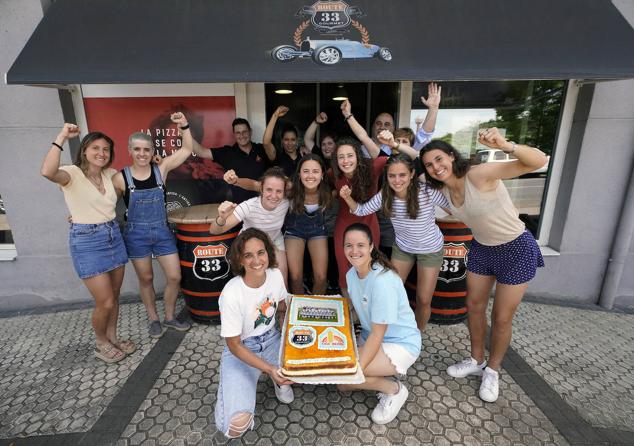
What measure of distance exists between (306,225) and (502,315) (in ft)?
5.50

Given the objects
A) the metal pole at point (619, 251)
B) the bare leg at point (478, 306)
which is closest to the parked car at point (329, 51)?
the bare leg at point (478, 306)

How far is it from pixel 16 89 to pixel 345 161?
356 centimetres

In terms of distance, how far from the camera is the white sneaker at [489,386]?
2.46 meters

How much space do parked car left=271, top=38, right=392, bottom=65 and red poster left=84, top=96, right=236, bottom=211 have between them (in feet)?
4.72

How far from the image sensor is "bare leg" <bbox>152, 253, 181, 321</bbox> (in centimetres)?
316

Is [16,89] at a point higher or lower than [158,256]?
higher

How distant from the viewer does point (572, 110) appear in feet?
12.7

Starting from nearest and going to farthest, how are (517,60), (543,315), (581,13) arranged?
(517,60) < (581,13) < (543,315)

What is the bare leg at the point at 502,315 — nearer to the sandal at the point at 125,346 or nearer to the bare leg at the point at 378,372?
the bare leg at the point at 378,372

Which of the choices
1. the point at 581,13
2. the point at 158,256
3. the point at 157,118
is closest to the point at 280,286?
the point at 158,256

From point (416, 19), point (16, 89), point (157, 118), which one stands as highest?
point (416, 19)

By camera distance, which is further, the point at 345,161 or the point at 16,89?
the point at 16,89

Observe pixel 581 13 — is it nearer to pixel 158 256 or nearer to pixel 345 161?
pixel 345 161

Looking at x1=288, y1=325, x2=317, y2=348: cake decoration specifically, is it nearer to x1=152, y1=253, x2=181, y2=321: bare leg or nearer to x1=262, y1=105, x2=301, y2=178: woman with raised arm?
x1=152, y1=253, x2=181, y2=321: bare leg
